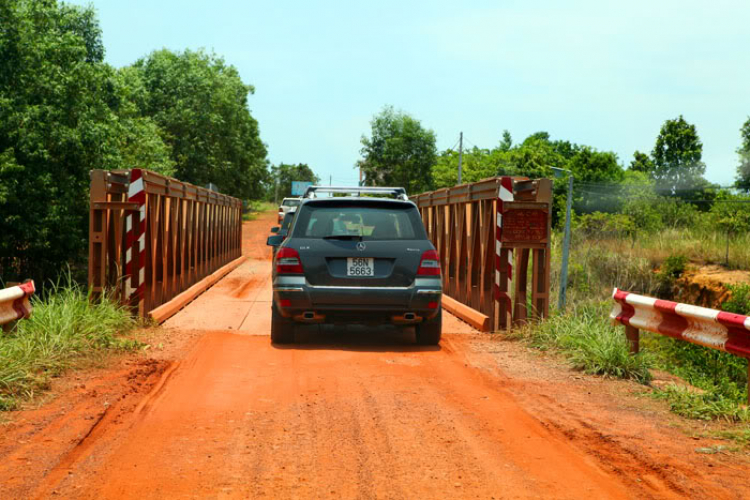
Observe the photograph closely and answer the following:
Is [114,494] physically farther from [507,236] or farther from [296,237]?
[507,236]

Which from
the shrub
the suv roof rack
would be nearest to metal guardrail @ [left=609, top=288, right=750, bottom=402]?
the suv roof rack

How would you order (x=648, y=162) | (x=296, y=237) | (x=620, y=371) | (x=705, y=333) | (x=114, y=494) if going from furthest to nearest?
(x=648, y=162), (x=296, y=237), (x=620, y=371), (x=705, y=333), (x=114, y=494)

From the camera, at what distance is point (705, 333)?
22.4 feet

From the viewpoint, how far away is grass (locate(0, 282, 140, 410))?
6570 millimetres

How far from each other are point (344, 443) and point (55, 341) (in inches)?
161

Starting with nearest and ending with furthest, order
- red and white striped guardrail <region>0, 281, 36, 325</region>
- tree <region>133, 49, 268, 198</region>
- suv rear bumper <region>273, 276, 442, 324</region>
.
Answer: red and white striped guardrail <region>0, 281, 36, 325</region> → suv rear bumper <region>273, 276, 442, 324</region> → tree <region>133, 49, 268, 198</region>

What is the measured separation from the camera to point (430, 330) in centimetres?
948

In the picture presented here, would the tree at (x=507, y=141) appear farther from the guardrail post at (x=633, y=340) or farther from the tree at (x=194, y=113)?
the guardrail post at (x=633, y=340)

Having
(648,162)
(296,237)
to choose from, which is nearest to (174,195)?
(296,237)

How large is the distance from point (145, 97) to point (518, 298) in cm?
4735

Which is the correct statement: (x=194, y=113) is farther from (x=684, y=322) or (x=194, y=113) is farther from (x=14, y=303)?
(x=684, y=322)

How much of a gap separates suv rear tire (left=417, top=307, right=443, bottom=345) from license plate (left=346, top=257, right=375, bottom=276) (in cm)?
98

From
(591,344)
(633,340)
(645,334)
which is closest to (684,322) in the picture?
(633,340)

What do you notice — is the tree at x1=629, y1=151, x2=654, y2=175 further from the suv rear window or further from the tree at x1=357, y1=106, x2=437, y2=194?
the suv rear window
